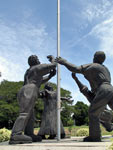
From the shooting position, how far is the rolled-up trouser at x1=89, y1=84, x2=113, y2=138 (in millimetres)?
5301

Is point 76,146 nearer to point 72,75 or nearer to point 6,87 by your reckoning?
point 72,75

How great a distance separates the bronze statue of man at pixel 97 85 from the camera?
5.32 metres

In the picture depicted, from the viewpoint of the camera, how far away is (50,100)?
8.48 meters

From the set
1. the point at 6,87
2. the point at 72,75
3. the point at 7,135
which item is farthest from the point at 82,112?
the point at 72,75

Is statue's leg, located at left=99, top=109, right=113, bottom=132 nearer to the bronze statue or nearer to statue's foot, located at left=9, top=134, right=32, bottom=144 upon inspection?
the bronze statue

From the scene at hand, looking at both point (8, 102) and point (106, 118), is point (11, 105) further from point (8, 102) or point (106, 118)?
point (106, 118)

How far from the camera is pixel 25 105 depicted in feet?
17.7

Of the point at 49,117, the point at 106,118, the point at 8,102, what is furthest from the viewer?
the point at 8,102

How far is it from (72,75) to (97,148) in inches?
108

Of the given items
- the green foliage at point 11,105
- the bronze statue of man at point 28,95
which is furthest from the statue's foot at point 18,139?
the green foliage at point 11,105

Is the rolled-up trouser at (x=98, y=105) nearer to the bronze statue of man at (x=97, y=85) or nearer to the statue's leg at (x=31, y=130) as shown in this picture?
→ the bronze statue of man at (x=97, y=85)

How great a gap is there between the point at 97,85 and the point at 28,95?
193 centimetres

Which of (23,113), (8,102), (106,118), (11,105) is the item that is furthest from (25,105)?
(8,102)

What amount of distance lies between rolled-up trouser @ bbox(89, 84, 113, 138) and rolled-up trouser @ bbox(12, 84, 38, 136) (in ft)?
5.39
